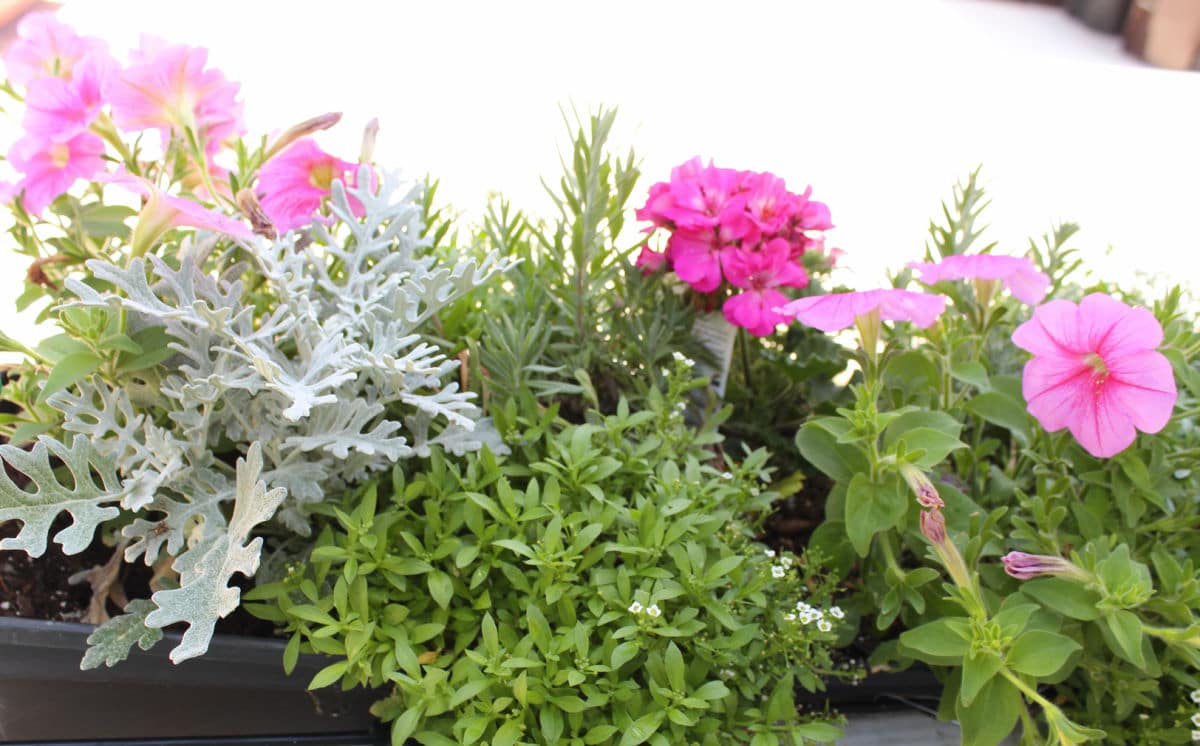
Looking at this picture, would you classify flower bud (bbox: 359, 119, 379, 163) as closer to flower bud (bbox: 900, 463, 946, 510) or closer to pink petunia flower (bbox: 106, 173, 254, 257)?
pink petunia flower (bbox: 106, 173, 254, 257)

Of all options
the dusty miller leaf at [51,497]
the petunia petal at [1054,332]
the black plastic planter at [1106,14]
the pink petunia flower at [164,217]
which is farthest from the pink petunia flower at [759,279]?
the black plastic planter at [1106,14]

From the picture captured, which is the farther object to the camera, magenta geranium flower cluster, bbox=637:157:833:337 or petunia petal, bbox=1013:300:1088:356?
magenta geranium flower cluster, bbox=637:157:833:337

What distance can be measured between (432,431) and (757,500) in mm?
279

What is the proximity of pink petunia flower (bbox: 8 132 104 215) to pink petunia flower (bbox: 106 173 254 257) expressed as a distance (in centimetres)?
11

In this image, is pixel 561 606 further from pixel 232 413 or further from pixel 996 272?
pixel 996 272

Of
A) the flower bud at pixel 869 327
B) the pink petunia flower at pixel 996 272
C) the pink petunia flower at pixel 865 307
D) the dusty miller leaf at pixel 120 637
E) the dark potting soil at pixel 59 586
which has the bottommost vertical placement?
the dark potting soil at pixel 59 586

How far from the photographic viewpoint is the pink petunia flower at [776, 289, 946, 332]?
0.72m

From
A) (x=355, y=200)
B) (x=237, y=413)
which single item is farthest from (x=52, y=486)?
(x=355, y=200)

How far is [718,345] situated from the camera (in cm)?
98

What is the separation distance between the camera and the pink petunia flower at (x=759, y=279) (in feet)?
2.95

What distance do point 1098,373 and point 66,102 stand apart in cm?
87

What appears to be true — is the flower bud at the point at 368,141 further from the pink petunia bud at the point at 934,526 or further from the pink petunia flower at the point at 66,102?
the pink petunia bud at the point at 934,526

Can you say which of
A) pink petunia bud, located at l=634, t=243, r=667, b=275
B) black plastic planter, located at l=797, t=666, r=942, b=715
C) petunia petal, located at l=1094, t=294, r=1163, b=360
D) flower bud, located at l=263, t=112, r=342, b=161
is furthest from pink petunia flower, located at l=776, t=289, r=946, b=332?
flower bud, located at l=263, t=112, r=342, b=161

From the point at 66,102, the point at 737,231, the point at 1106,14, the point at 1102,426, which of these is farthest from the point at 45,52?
the point at 1106,14
